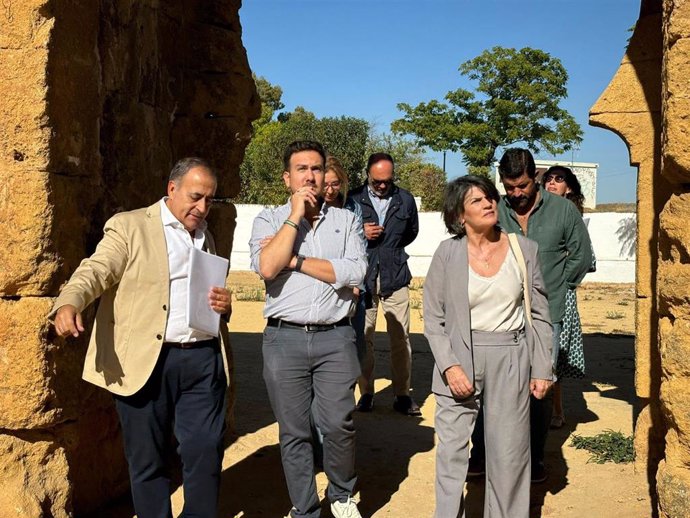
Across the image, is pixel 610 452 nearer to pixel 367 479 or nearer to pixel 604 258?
pixel 367 479

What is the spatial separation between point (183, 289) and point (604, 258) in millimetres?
22430

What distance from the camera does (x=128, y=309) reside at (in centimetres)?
376

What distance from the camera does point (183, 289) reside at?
3881mm

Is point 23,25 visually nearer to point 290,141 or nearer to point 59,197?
point 59,197

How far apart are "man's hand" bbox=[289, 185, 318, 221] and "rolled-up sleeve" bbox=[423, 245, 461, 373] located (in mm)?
711

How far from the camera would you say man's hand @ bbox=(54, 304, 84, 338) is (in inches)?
130

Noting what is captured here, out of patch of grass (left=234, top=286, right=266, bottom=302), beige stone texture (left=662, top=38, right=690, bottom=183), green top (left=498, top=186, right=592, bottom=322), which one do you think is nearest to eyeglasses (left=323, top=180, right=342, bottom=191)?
green top (left=498, top=186, right=592, bottom=322)

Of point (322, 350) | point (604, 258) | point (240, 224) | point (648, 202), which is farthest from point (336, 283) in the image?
point (240, 224)

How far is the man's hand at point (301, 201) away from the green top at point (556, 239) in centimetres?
159

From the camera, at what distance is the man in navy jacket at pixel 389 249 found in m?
6.84

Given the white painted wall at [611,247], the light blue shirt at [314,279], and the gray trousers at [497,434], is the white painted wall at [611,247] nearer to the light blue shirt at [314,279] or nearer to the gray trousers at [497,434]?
the light blue shirt at [314,279]

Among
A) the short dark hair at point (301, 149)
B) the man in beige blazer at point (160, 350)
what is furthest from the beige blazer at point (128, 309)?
the short dark hair at point (301, 149)

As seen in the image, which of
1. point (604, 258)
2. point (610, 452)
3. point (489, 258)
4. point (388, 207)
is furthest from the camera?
point (604, 258)

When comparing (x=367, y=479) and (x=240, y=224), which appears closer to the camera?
(x=367, y=479)
